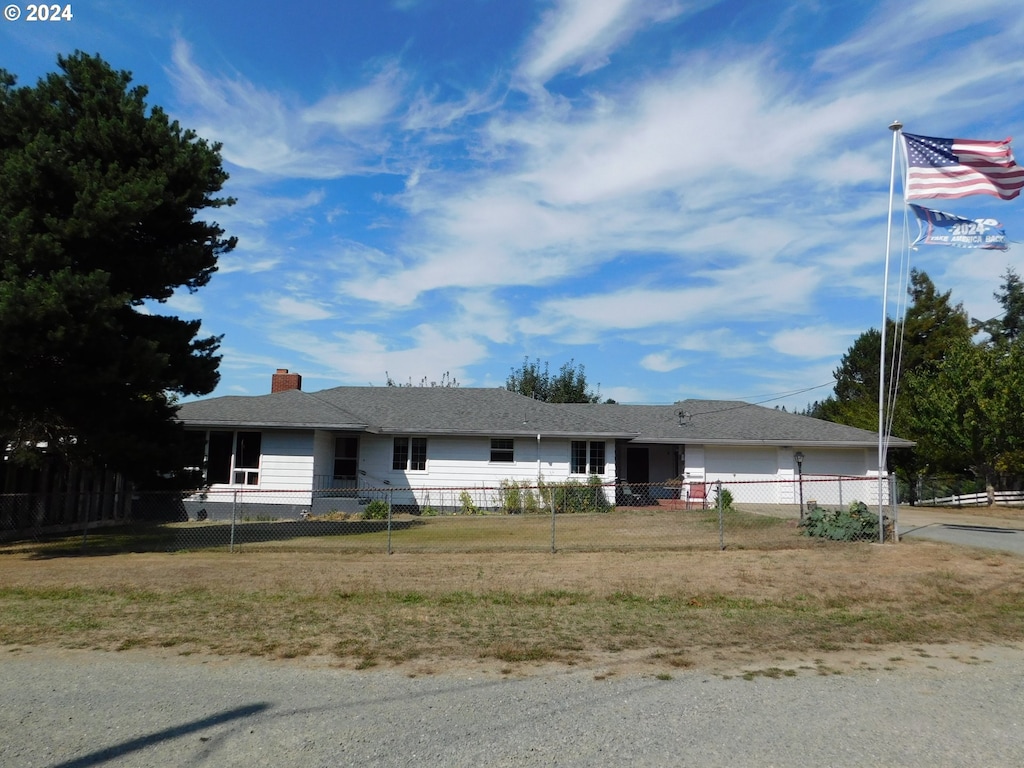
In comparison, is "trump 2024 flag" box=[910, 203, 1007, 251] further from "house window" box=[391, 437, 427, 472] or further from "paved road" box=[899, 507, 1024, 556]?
"house window" box=[391, 437, 427, 472]

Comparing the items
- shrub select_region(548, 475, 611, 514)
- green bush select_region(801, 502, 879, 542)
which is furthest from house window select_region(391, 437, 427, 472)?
green bush select_region(801, 502, 879, 542)

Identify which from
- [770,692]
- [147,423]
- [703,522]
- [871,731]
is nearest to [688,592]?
[770,692]

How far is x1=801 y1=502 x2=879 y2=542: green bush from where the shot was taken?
14953mm

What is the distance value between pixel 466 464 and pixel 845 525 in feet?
43.1

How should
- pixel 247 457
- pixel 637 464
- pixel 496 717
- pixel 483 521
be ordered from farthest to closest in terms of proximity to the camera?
pixel 637 464, pixel 247 457, pixel 483 521, pixel 496 717

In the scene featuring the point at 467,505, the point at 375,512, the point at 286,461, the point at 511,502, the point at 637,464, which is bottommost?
the point at 375,512

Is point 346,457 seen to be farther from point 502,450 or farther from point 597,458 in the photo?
point 597,458

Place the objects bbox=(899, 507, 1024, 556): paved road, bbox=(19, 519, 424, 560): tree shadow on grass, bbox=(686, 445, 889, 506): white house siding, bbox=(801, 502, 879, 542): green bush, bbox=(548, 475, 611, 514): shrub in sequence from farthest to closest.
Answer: bbox=(686, 445, 889, 506): white house siding → bbox=(548, 475, 611, 514): shrub → bbox=(19, 519, 424, 560): tree shadow on grass → bbox=(899, 507, 1024, 556): paved road → bbox=(801, 502, 879, 542): green bush

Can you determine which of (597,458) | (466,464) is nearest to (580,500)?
(597,458)

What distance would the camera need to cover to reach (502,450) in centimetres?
2550

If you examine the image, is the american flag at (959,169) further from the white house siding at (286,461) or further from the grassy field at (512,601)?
the white house siding at (286,461)

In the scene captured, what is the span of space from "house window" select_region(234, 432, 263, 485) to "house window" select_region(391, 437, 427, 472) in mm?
4404

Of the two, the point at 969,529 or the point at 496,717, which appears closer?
the point at 496,717

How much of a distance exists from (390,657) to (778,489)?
79.6 ft
